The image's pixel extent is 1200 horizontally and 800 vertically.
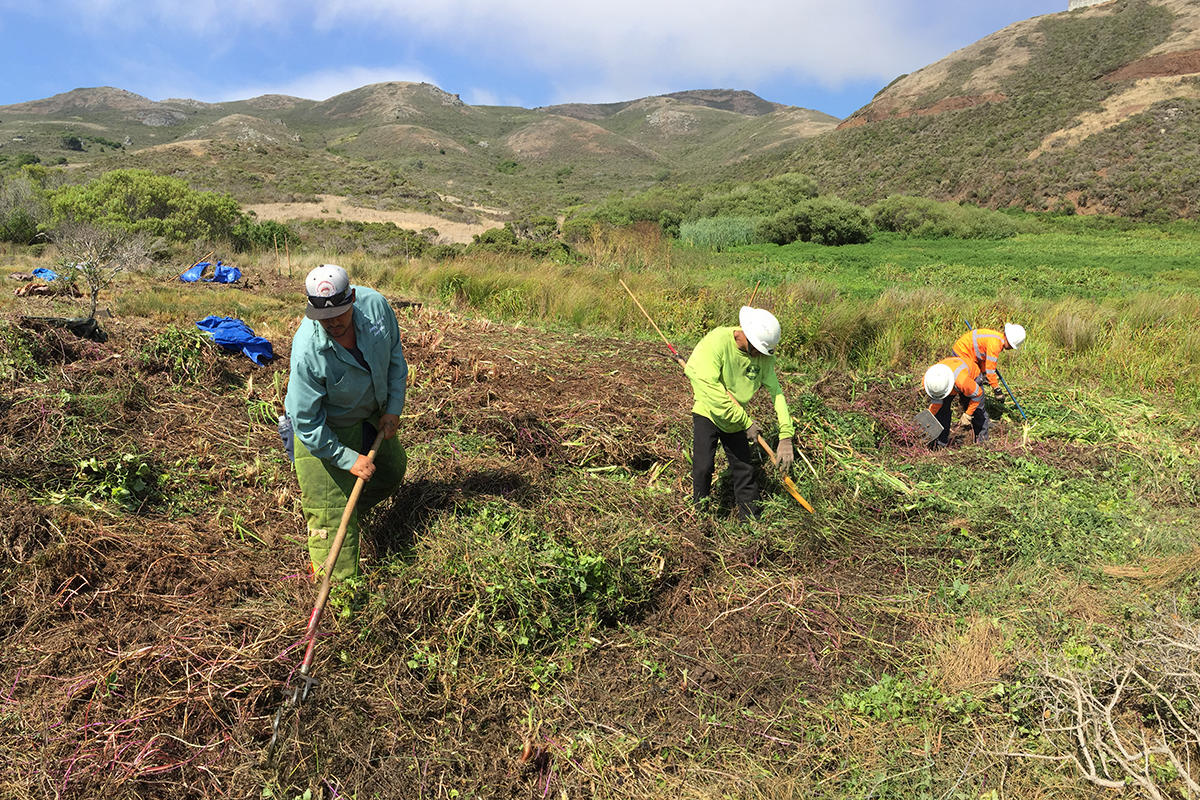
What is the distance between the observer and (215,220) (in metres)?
21.2

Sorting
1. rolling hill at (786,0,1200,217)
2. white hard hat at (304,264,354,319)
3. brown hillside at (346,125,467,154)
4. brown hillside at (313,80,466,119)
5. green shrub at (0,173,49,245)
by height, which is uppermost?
brown hillside at (313,80,466,119)

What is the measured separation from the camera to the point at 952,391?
18.0 feet

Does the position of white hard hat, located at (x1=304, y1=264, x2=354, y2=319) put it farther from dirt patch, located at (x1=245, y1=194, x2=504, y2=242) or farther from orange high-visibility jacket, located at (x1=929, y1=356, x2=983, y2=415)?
dirt patch, located at (x1=245, y1=194, x2=504, y2=242)

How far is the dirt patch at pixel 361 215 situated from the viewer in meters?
30.4

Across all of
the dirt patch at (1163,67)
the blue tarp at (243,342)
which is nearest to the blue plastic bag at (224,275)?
the blue tarp at (243,342)

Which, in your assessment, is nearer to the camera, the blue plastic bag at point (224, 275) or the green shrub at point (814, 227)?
the blue plastic bag at point (224, 275)

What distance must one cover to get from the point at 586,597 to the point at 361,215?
3349 cm

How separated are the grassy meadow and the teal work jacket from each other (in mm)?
736

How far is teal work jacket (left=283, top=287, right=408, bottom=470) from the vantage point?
2.80m

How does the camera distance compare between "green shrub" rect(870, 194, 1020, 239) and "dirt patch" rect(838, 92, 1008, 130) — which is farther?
"dirt patch" rect(838, 92, 1008, 130)

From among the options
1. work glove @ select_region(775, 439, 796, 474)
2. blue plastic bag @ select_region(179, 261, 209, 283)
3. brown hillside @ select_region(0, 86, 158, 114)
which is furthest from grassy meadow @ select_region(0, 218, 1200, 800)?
brown hillside @ select_region(0, 86, 158, 114)

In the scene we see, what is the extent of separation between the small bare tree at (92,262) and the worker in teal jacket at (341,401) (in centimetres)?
388

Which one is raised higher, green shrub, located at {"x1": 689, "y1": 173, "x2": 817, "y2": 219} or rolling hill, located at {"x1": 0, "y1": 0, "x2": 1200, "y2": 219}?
rolling hill, located at {"x1": 0, "y1": 0, "x2": 1200, "y2": 219}

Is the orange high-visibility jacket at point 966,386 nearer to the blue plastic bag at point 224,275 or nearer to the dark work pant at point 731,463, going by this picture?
the dark work pant at point 731,463
